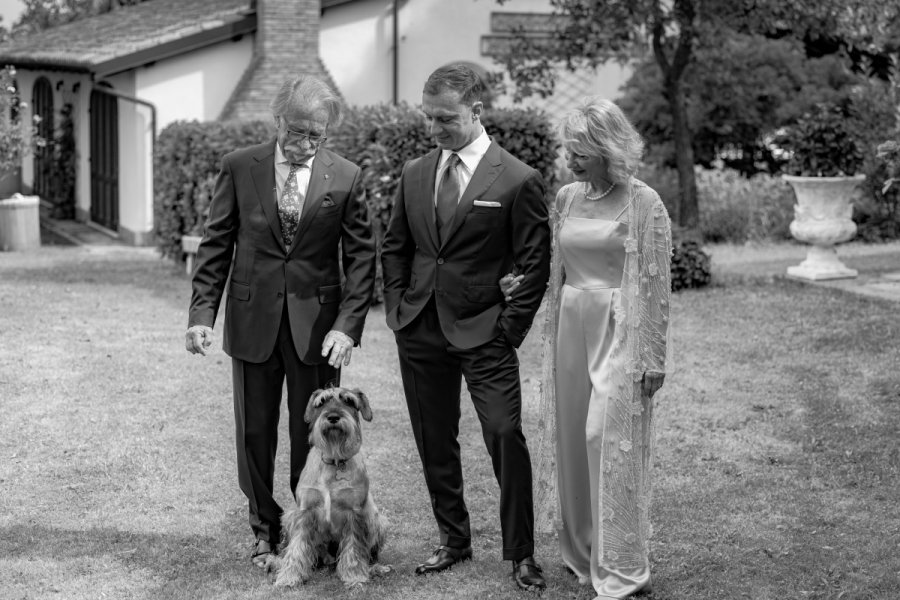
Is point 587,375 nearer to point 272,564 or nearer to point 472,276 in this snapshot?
point 472,276

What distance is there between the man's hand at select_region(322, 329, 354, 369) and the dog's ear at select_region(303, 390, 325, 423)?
0.61ft

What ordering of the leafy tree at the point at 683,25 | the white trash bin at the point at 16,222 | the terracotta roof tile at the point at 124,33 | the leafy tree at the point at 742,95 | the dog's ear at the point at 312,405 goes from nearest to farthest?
the dog's ear at the point at 312,405 → the leafy tree at the point at 683,25 → the white trash bin at the point at 16,222 → the terracotta roof tile at the point at 124,33 → the leafy tree at the point at 742,95

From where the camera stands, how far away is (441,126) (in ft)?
18.6

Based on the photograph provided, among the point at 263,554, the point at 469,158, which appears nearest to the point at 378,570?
the point at 263,554

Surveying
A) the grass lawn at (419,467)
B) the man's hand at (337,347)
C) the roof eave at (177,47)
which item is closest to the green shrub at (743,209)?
the grass lawn at (419,467)

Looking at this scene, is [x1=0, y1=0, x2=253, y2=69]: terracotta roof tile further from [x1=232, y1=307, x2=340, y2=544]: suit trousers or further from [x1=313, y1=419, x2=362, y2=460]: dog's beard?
[x1=313, y1=419, x2=362, y2=460]: dog's beard

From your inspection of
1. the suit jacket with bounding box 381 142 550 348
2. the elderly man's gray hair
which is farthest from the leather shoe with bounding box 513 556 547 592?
the elderly man's gray hair

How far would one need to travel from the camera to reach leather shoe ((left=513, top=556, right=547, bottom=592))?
5823 mm

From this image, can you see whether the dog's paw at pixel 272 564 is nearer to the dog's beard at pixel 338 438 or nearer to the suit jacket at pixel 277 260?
the dog's beard at pixel 338 438

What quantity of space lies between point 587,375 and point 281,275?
1.50 metres

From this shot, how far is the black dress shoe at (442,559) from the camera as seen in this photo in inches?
238

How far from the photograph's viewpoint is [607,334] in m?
5.66

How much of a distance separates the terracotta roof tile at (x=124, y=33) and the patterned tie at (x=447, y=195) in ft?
49.1

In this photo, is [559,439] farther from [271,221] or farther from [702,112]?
[702,112]
